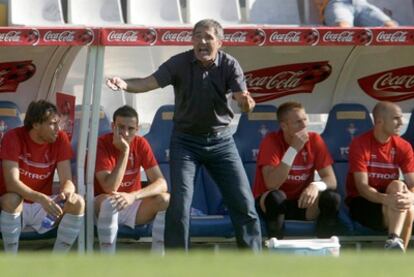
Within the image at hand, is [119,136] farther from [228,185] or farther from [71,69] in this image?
[71,69]

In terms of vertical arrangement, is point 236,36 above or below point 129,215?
above

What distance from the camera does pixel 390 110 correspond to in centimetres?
1048

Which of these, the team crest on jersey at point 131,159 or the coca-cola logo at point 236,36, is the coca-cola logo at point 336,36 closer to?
the coca-cola logo at point 236,36

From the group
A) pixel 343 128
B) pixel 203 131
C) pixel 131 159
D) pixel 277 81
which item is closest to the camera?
pixel 203 131

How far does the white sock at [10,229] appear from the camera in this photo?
9.83 m

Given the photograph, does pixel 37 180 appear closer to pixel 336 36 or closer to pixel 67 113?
pixel 67 113

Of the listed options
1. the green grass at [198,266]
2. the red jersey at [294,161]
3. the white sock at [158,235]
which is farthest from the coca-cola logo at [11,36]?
the green grass at [198,266]

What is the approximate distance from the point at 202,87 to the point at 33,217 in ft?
6.09

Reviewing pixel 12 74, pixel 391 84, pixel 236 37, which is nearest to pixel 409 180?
pixel 391 84

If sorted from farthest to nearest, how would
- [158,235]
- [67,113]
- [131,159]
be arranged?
[67,113] → [131,159] → [158,235]

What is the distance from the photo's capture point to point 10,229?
9.83 metres

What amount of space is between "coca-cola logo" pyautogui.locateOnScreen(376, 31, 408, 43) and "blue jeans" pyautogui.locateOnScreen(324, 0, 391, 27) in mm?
833

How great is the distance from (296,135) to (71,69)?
2.68m

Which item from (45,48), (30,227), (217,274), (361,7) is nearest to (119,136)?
(30,227)
